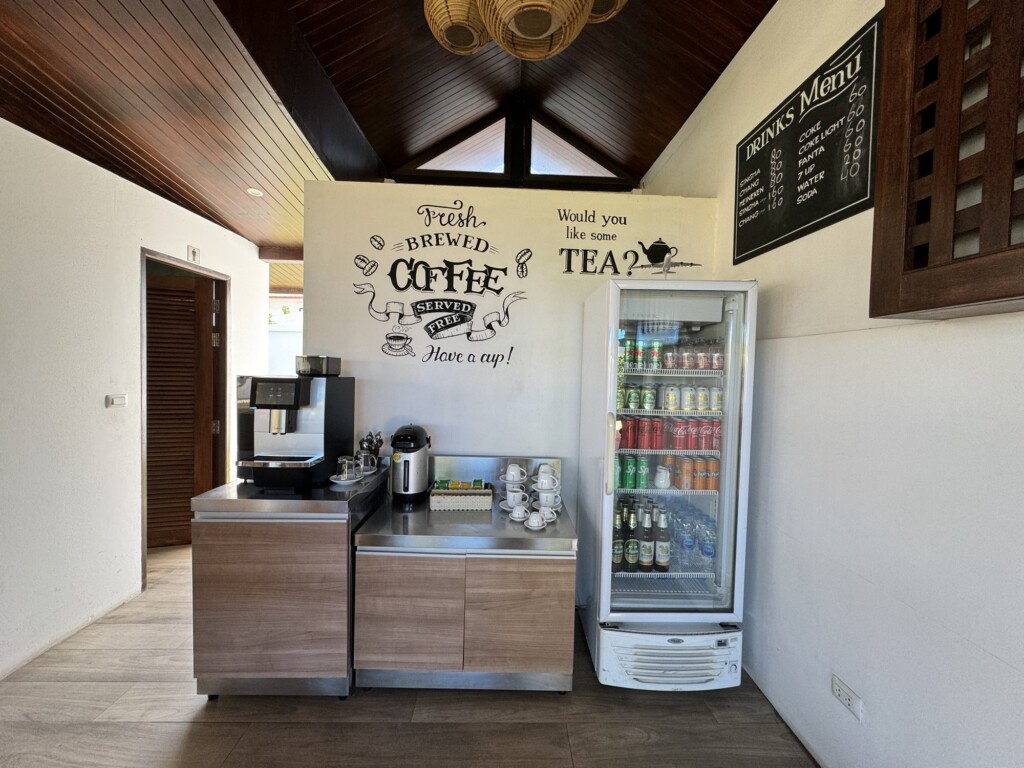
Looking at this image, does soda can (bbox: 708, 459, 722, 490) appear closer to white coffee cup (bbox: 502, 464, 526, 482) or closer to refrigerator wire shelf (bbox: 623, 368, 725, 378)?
refrigerator wire shelf (bbox: 623, 368, 725, 378)

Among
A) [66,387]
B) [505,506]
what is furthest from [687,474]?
[66,387]

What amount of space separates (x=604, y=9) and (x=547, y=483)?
1.96 meters

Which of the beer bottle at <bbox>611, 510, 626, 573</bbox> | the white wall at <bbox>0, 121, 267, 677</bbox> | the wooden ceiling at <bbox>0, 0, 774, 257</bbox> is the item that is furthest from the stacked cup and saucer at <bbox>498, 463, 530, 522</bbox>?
the white wall at <bbox>0, 121, 267, 677</bbox>

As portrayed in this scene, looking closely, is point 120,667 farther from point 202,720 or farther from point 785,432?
point 785,432

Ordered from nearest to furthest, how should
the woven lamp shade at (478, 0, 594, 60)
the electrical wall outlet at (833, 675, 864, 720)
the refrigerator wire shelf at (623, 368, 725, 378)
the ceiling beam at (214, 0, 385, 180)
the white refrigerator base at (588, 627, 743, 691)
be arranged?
the woven lamp shade at (478, 0, 594, 60) < the electrical wall outlet at (833, 675, 864, 720) < the ceiling beam at (214, 0, 385, 180) < the white refrigerator base at (588, 627, 743, 691) < the refrigerator wire shelf at (623, 368, 725, 378)

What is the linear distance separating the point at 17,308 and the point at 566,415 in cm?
278

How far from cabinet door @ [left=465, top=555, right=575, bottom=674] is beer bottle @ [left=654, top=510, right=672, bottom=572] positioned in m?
0.60

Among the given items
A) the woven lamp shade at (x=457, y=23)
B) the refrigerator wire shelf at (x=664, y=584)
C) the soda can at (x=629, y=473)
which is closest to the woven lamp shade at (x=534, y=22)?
the woven lamp shade at (x=457, y=23)

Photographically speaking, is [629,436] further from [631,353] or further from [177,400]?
[177,400]

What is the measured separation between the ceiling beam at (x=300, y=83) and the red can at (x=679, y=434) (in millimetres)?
2434

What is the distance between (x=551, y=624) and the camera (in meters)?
1.89

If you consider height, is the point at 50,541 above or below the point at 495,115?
below

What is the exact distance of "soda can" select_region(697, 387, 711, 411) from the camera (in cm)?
215

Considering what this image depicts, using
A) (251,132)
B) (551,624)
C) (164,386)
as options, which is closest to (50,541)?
(164,386)
